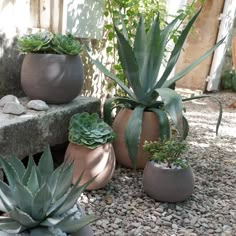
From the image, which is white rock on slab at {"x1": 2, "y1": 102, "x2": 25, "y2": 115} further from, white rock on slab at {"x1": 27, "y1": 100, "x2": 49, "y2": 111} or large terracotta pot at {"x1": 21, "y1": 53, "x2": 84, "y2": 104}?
large terracotta pot at {"x1": 21, "y1": 53, "x2": 84, "y2": 104}

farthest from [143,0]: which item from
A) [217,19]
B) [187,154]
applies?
[217,19]

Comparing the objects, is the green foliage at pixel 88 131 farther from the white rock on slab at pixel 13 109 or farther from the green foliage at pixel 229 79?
the green foliage at pixel 229 79

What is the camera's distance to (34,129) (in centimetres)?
166

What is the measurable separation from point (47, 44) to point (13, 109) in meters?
0.47

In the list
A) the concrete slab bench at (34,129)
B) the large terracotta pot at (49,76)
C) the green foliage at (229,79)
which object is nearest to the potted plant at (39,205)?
the concrete slab bench at (34,129)

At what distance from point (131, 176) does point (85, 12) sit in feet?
4.54

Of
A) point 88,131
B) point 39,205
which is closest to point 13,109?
point 88,131

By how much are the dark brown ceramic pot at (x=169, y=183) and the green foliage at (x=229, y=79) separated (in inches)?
176

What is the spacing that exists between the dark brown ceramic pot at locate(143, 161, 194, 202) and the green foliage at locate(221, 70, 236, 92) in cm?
447

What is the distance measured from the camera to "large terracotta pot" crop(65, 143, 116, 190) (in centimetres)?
172

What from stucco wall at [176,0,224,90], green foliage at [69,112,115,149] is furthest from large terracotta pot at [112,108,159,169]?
stucco wall at [176,0,224,90]

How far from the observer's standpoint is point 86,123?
71.3 inches

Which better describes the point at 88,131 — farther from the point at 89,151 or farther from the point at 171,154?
the point at 171,154

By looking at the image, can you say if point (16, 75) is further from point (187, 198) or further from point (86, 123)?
point (187, 198)
